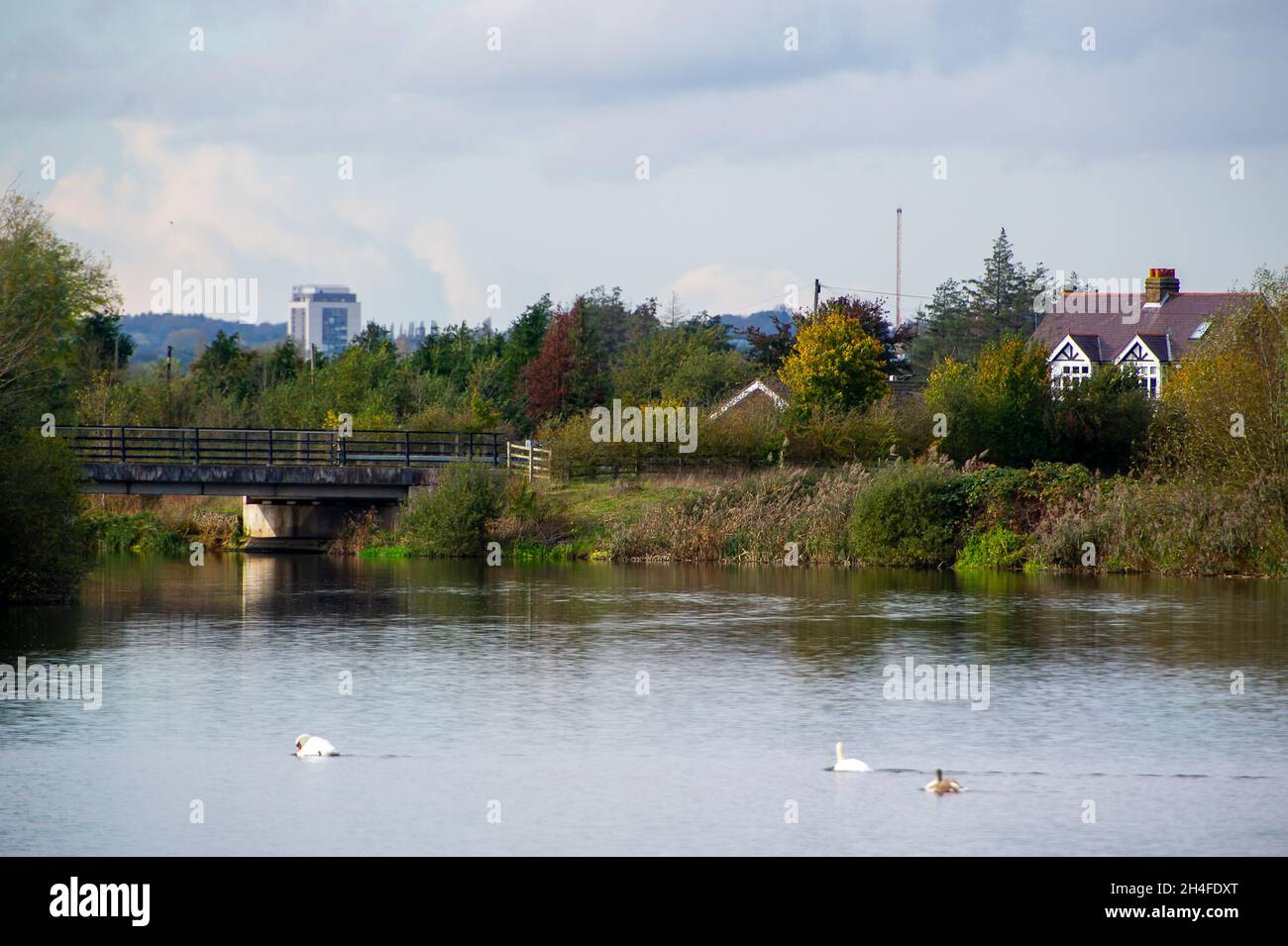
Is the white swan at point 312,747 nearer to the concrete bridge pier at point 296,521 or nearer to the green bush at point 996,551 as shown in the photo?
the green bush at point 996,551

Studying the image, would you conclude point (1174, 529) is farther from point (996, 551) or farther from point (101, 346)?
point (101, 346)

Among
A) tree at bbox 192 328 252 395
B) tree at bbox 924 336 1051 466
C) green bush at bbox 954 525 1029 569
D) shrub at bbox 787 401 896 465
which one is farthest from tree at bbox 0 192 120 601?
tree at bbox 192 328 252 395

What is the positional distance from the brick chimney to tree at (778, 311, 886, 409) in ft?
141

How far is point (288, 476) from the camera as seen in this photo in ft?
165

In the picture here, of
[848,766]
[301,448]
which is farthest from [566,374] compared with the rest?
[848,766]

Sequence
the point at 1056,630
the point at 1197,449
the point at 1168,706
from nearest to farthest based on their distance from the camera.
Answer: the point at 1168,706, the point at 1056,630, the point at 1197,449

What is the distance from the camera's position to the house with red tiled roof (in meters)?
90.2

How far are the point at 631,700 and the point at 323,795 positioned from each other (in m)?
5.91

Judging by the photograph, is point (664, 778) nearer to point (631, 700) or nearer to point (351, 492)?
point (631, 700)

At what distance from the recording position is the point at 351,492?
51.5 m

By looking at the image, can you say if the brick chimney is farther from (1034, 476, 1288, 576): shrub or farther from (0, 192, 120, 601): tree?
(0, 192, 120, 601): tree

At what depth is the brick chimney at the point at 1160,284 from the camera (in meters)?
95.6
